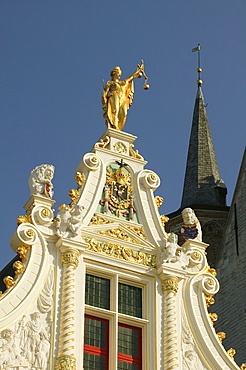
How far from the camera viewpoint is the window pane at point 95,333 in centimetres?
1942

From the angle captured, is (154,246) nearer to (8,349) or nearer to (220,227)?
(8,349)

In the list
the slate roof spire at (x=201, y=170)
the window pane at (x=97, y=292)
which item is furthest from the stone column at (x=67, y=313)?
the slate roof spire at (x=201, y=170)

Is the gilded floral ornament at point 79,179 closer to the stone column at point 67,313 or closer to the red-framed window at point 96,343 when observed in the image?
the stone column at point 67,313

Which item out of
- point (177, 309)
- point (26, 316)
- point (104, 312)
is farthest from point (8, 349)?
point (177, 309)

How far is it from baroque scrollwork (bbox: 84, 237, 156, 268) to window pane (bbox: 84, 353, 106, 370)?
2001 millimetres

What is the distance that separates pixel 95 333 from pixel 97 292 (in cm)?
82

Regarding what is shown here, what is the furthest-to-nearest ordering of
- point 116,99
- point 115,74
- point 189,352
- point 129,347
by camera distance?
point 115,74 → point 116,99 → point 189,352 → point 129,347

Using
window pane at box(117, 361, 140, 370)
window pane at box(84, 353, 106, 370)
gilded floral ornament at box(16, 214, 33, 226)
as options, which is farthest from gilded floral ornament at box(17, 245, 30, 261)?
window pane at box(117, 361, 140, 370)

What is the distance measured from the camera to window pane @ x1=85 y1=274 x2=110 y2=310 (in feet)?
65.3

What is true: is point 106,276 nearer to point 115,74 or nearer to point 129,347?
point 129,347

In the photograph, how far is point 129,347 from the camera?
1978 centimetres

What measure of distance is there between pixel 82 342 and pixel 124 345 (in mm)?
1100

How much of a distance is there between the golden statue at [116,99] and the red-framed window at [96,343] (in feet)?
14.7

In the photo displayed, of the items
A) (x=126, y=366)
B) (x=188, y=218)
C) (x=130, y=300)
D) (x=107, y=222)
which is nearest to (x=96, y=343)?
(x=126, y=366)
